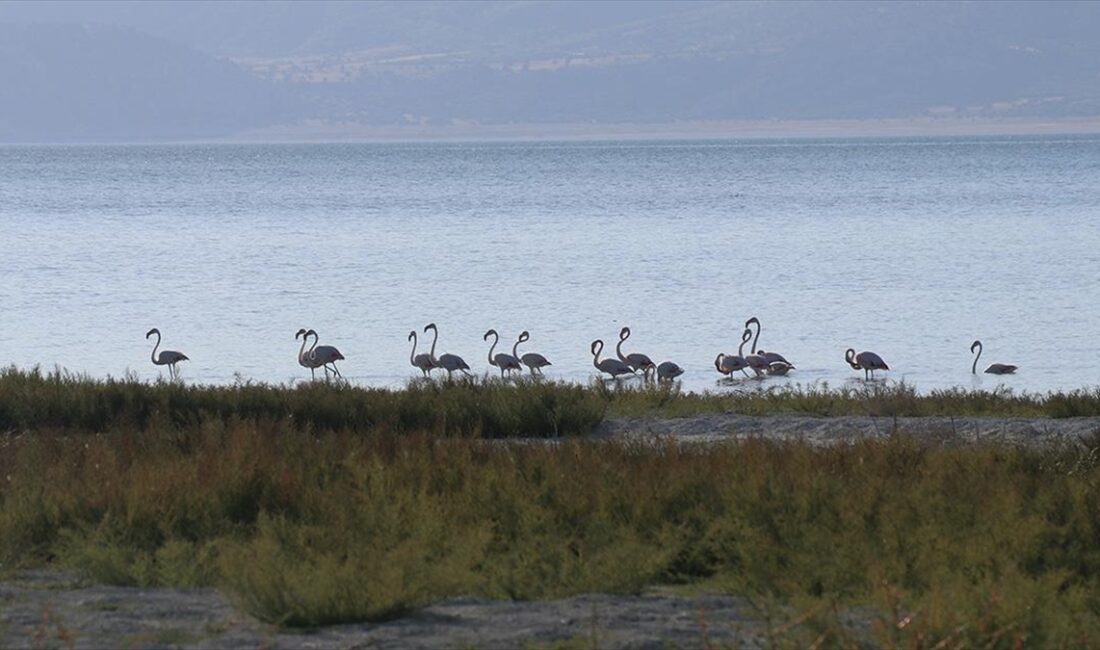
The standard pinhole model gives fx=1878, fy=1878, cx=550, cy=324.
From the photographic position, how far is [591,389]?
56.2 feet

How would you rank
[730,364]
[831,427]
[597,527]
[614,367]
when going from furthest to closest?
[730,364] < [614,367] < [831,427] < [597,527]

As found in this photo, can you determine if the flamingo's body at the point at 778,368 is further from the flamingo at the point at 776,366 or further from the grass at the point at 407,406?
the grass at the point at 407,406

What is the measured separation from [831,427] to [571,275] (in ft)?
81.4

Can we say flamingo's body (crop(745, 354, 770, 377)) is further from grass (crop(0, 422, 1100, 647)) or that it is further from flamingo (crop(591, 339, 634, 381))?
grass (crop(0, 422, 1100, 647))

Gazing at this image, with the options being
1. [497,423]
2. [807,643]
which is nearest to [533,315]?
[497,423]

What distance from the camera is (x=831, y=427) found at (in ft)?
48.6

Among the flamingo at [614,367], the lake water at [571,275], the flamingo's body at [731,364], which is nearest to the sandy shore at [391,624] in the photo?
the flamingo at [614,367]

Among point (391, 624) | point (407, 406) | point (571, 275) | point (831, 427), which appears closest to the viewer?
point (391, 624)

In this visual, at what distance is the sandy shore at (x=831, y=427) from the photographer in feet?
45.5

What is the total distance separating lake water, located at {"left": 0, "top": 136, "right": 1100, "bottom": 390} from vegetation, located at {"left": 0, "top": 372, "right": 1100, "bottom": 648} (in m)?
12.4

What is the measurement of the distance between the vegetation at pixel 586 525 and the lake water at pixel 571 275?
12.4 meters

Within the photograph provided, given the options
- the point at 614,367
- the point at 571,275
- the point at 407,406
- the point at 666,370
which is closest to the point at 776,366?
the point at 666,370

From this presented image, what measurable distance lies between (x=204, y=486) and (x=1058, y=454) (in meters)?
4.98

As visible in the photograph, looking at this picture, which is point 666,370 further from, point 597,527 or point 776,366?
point 597,527
